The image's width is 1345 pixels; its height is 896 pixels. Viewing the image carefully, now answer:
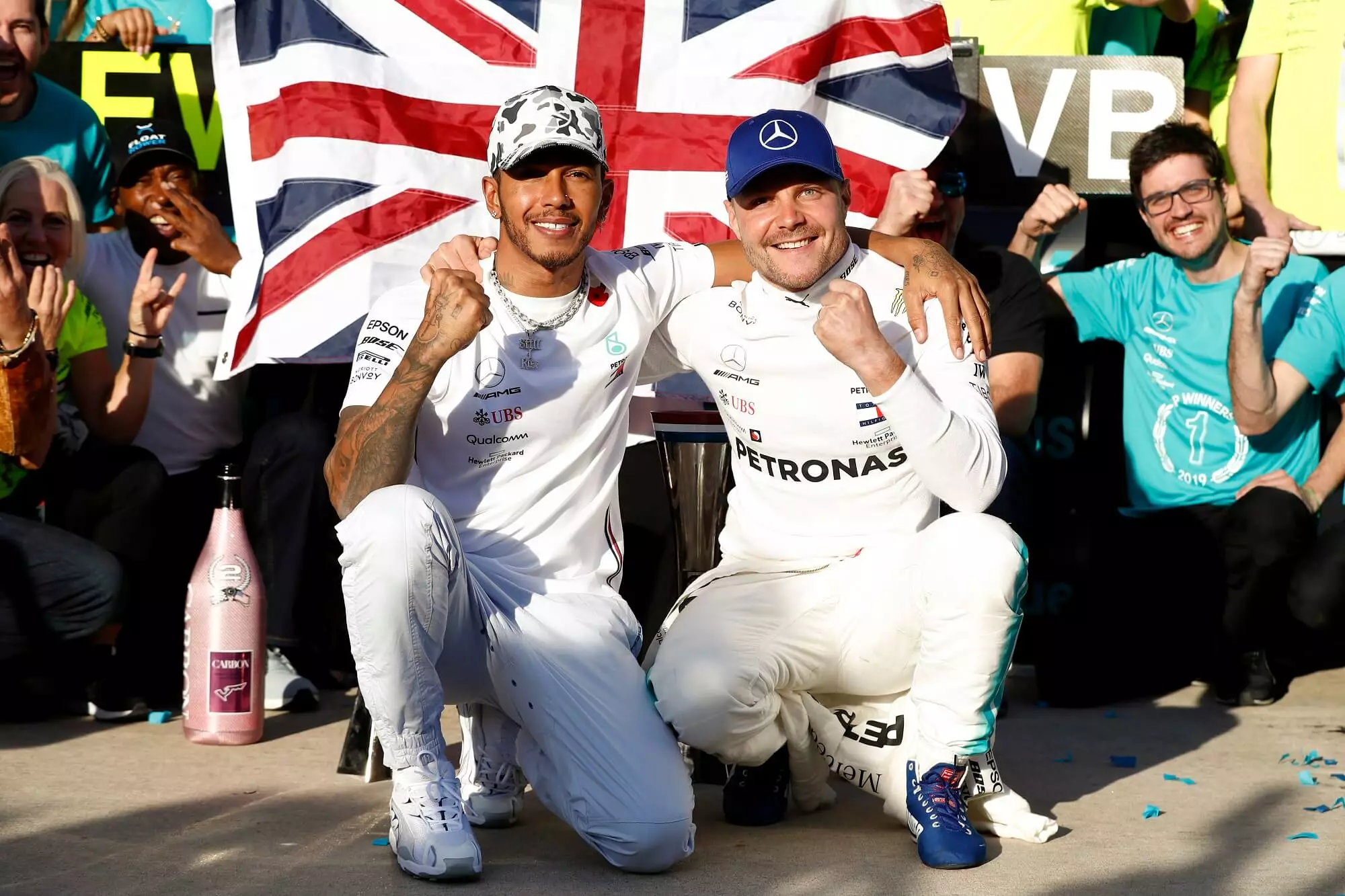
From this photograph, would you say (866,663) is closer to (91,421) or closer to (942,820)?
(942,820)

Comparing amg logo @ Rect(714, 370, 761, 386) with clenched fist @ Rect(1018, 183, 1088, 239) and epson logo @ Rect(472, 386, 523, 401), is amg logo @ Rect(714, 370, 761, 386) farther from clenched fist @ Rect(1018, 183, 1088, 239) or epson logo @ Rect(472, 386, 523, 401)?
clenched fist @ Rect(1018, 183, 1088, 239)

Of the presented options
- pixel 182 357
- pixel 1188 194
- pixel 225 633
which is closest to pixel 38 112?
pixel 182 357

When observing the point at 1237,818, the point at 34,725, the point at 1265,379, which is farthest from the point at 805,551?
the point at 34,725

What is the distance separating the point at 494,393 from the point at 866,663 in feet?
3.36

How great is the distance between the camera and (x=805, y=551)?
11.6ft

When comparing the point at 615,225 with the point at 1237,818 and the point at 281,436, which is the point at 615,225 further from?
the point at 1237,818

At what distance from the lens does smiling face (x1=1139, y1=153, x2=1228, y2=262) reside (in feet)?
15.9

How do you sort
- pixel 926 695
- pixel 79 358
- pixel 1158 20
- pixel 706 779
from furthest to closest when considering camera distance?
pixel 1158 20 < pixel 79 358 < pixel 706 779 < pixel 926 695

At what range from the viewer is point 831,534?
139 inches

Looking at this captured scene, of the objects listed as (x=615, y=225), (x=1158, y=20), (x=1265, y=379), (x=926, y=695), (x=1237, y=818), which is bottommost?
(x=1237, y=818)

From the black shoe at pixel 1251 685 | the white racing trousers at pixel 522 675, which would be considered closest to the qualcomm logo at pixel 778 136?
the white racing trousers at pixel 522 675

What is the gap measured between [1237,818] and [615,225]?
7.88 ft

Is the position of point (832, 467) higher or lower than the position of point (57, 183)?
lower

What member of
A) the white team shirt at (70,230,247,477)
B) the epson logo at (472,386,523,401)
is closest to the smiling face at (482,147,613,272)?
the epson logo at (472,386,523,401)
